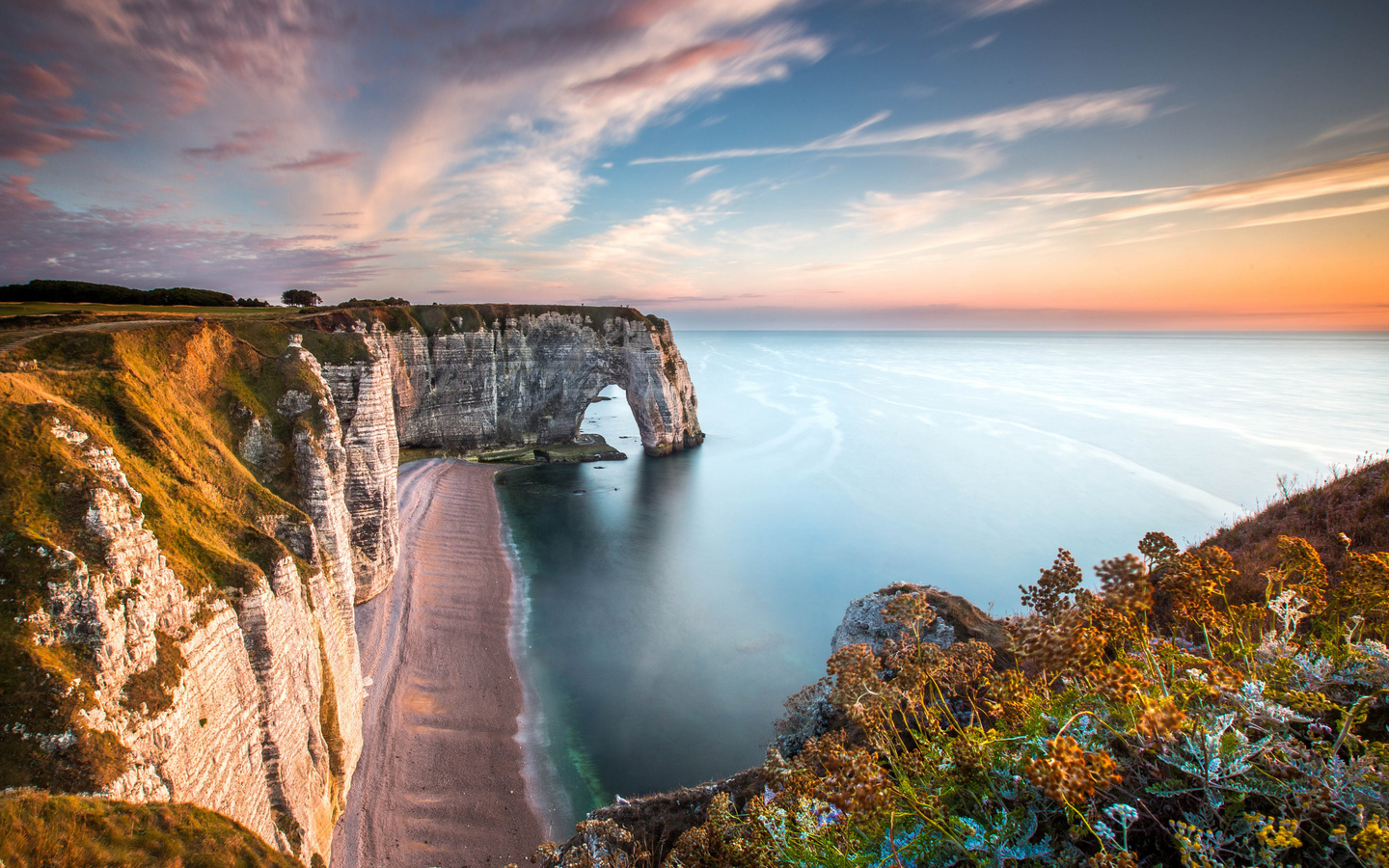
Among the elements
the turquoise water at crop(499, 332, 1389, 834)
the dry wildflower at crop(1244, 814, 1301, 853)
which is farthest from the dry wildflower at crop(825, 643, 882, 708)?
the turquoise water at crop(499, 332, 1389, 834)

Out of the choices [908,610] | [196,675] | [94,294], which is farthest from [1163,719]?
[94,294]

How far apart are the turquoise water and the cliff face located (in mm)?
8769

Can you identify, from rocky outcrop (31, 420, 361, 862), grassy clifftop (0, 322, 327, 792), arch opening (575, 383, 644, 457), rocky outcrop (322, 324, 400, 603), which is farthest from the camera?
arch opening (575, 383, 644, 457)

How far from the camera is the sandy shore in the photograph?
14.3 m

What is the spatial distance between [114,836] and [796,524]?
123 feet

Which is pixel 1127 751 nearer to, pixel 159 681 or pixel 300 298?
pixel 159 681

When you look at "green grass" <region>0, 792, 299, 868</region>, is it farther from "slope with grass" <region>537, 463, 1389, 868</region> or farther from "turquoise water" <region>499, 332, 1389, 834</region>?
"turquoise water" <region>499, 332, 1389, 834</region>

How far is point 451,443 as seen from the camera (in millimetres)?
50844

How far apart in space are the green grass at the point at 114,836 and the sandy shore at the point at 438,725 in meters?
7.73

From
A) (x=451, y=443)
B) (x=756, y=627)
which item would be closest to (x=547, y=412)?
(x=451, y=443)

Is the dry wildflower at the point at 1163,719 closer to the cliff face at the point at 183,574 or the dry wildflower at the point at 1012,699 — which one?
the dry wildflower at the point at 1012,699

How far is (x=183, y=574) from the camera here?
9.62 meters

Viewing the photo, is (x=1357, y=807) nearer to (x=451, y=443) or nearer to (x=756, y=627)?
(x=756, y=627)

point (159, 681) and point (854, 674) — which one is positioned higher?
point (854, 674)
